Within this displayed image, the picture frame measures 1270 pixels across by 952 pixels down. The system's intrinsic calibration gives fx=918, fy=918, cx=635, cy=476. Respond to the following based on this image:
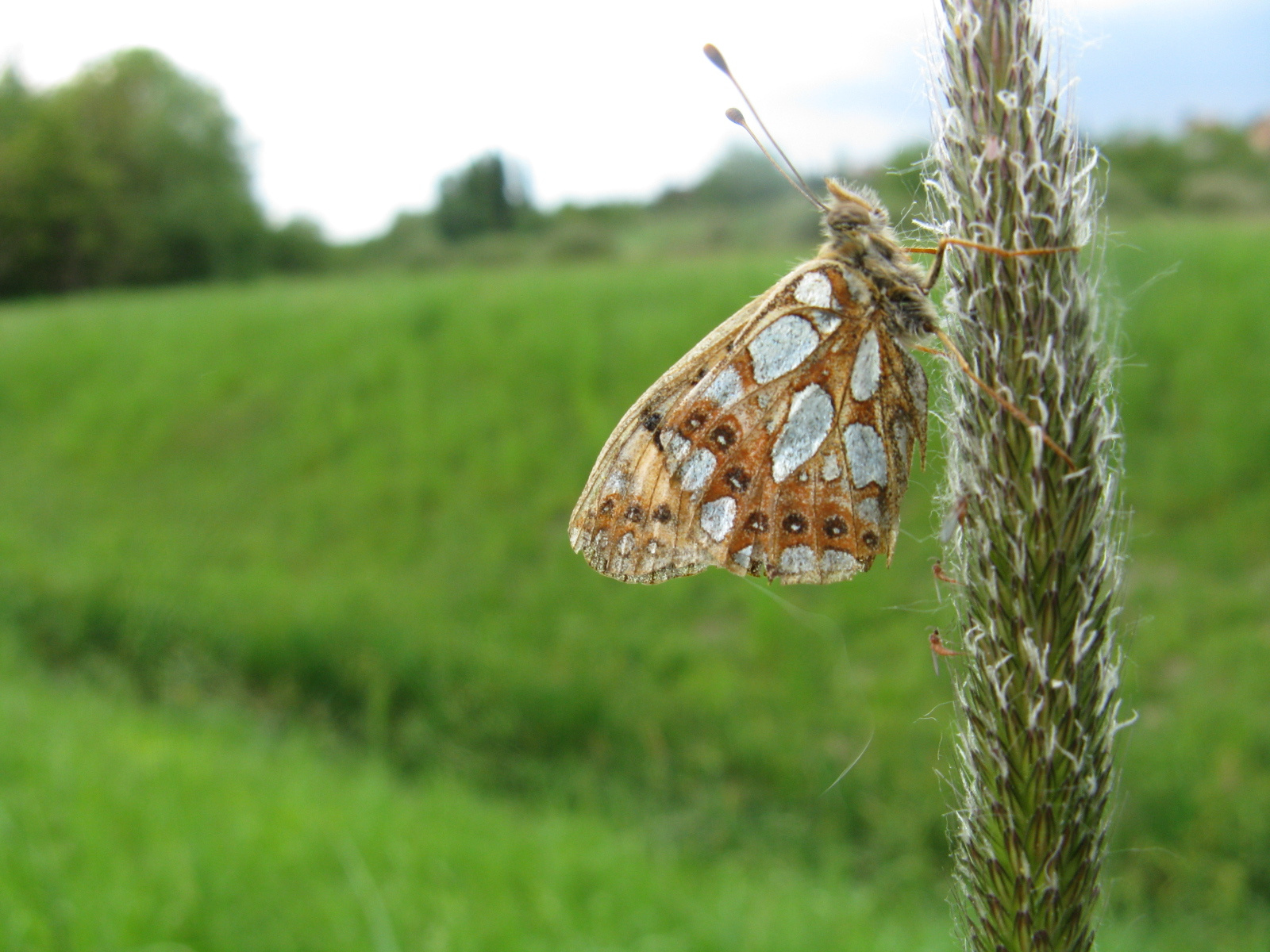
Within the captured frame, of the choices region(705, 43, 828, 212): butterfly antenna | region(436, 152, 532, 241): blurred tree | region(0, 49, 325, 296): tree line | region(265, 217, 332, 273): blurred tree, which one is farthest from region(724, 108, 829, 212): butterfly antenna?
region(265, 217, 332, 273): blurred tree

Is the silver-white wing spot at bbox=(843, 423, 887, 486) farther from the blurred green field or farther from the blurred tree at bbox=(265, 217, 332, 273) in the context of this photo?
the blurred tree at bbox=(265, 217, 332, 273)

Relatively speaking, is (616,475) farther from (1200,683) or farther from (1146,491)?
(1146,491)

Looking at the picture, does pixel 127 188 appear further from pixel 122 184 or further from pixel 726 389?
pixel 726 389

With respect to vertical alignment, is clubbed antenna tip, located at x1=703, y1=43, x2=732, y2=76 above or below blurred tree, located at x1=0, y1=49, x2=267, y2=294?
below

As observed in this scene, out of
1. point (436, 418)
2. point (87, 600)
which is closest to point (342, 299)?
point (436, 418)

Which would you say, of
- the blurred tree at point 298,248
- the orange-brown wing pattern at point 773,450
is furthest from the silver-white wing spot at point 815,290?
the blurred tree at point 298,248

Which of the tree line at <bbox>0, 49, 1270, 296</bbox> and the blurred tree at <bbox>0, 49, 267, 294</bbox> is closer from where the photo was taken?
the tree line at <bbox>0, 49, 1270, 296</bbox>

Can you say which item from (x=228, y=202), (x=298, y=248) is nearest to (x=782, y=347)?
(x=228, y=202)
